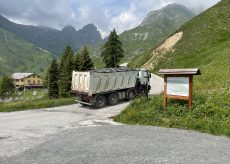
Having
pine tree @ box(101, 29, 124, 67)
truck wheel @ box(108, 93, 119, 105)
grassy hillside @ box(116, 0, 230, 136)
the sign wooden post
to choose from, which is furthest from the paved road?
pine tree @ box(101, 29, 124, 67)

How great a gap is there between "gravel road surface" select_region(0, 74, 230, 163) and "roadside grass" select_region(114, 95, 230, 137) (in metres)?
1.04

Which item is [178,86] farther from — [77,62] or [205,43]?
[205,43]

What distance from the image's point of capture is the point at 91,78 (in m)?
28.3

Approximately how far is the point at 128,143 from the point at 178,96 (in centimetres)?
695

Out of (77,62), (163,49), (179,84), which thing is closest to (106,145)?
(179,84)

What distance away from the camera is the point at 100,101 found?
96.6ft

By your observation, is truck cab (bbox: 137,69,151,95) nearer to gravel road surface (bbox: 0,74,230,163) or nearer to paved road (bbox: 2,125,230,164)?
gravel road surface (bbox: 0,74,230,163)

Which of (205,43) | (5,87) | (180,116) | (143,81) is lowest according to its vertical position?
(180,116)

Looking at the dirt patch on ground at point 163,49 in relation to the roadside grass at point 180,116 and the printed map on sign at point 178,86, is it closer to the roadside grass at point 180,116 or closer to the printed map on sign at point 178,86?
the roadside grass at point 180,116

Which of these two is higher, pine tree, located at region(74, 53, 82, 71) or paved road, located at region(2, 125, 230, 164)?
pine tree, located at region(74, 53, 82, 71)

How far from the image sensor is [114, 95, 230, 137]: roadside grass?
1684 cm

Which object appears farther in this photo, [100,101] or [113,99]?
[113,99]

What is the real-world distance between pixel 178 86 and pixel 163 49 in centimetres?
6469

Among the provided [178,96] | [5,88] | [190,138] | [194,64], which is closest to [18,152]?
[190,138]
